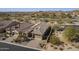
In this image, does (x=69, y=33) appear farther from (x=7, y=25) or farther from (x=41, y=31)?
(x=7, y=25)

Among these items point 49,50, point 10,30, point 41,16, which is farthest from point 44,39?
point 10,30

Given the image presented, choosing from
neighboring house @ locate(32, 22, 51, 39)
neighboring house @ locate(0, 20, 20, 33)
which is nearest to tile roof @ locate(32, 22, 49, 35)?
neighboring house @ locate(32, 22, 51, 39)

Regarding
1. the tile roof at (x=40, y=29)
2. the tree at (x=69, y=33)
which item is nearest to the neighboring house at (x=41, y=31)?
the tile roof at (x=40, y=29)

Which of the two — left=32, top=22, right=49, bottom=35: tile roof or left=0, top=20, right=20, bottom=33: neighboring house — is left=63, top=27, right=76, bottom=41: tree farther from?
left=0, top=20, right=20, bottom=33: neighboring house

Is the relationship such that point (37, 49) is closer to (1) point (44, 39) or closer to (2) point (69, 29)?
(1) point (44, 39)

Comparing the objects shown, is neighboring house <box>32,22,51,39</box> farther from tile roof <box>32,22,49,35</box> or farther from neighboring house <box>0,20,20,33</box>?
neighboring house <box>0,20,20,33</box>

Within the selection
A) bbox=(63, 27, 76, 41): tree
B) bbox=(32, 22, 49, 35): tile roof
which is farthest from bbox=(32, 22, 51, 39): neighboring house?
bbox=(63, 27, 76, 41): tree

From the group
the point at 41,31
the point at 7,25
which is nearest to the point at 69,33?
the point at 41,31

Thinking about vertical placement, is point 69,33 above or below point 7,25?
below

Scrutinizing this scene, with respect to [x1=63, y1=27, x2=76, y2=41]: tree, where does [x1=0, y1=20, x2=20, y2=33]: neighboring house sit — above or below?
above
